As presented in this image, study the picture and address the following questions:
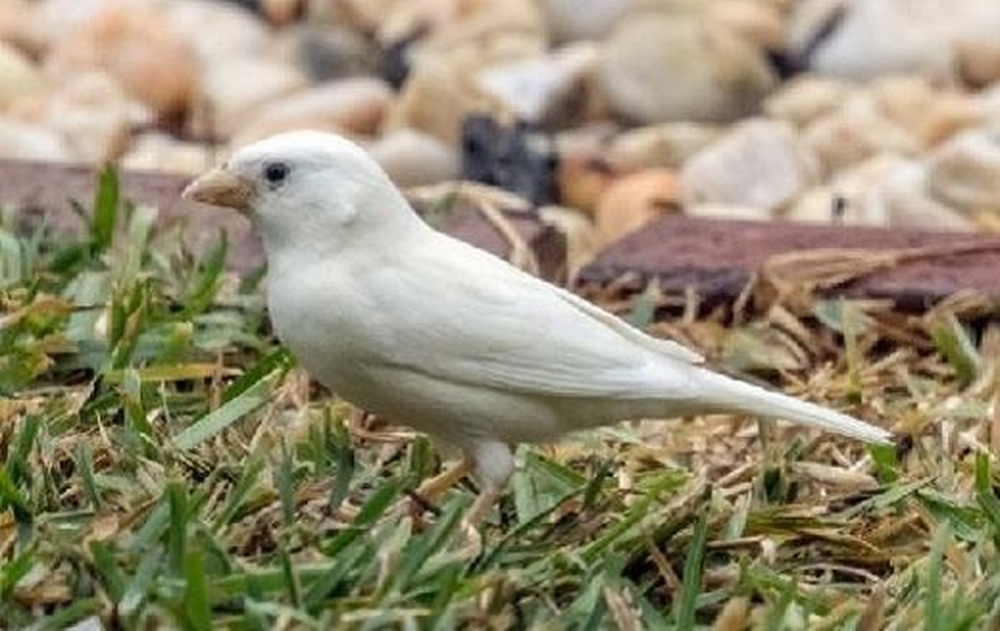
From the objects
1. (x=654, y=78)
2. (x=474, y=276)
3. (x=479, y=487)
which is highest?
(x=474, y=276)

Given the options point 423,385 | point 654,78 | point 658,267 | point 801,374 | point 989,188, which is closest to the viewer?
point 423,385

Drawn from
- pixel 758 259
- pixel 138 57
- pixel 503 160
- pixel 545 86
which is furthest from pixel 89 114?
pixel 758 259

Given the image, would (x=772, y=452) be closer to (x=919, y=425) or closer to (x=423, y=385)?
(x=919, y=425)

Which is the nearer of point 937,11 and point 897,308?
point 897,308

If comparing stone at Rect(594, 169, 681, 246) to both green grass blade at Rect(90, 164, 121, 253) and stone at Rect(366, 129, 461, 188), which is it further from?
green grass blade at Rect(90, 164, 121, 253)

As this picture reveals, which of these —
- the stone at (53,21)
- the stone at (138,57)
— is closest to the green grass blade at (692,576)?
the stone at (138,57)

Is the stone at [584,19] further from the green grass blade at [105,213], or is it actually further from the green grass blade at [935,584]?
the green grass blade at [935,584]

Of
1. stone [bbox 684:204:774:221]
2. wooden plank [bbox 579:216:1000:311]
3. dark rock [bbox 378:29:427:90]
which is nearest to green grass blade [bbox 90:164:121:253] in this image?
wooden plank [bbox 579:216:1000:311]

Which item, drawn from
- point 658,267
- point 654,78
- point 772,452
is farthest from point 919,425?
point 654,78
